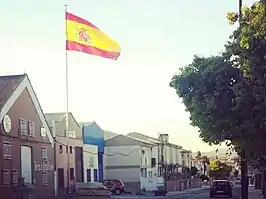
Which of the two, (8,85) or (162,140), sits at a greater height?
(8,85)

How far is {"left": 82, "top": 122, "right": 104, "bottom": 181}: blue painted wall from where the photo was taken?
6988 centimetres

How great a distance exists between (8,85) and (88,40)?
9.30 metres

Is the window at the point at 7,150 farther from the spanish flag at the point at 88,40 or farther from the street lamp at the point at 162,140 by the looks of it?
the street lamp at the point at 162,140

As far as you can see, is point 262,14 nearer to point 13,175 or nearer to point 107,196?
point 13,175

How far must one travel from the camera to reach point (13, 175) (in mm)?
45969

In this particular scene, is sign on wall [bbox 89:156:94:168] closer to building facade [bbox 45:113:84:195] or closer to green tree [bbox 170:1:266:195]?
building facade [bbox 45:113:84:195]

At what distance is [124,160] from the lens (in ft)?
277

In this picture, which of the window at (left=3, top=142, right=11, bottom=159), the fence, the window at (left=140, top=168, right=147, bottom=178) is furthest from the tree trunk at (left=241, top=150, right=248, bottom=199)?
the fence

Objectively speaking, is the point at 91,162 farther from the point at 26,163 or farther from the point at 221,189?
the point at 26,163

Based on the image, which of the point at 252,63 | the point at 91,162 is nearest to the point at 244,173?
the point at 252,63

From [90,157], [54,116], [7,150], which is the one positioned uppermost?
[54,116]

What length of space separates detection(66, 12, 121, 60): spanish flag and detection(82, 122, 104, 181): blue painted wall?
88.4 ft

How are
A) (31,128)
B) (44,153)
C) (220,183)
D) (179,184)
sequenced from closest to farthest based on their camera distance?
1. (31,128)
2. (44,153)
3. (220,183)
4. (179,184)

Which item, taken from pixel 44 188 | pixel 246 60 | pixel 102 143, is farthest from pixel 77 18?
pixel 102 143
